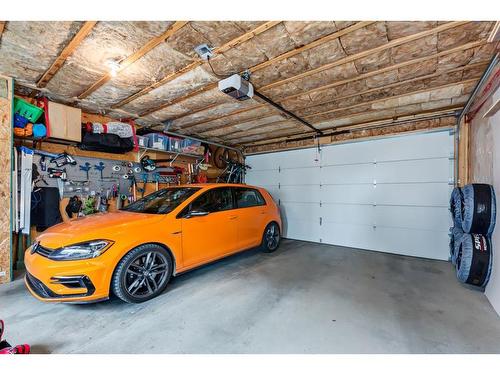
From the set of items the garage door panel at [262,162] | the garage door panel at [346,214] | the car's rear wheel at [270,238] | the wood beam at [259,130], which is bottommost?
the car's rear wheel at [270,238]

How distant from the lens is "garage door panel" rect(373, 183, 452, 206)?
3.89 m

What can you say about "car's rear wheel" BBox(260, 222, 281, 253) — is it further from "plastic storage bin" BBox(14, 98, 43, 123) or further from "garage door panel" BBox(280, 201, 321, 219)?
"plastic storage bin" BBox(14, 98, 43, 123)

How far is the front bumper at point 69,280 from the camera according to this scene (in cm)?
193

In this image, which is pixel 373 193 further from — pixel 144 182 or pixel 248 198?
pixel 144 182

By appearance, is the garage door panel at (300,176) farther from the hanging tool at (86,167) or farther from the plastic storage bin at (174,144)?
the hanging tool at (86,167)

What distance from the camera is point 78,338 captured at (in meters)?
1.73

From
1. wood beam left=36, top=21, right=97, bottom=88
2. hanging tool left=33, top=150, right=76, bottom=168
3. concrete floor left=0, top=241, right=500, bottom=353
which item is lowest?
concrete floor left=0, top=241, right=500, bottom=353

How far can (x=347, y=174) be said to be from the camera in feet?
16.1

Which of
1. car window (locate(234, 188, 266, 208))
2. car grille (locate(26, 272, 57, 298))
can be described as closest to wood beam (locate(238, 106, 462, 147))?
car window (locate(234, 188, 266, 208))

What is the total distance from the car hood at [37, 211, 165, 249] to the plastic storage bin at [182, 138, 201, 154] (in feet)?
9.86

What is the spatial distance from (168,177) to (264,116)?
2660 mm

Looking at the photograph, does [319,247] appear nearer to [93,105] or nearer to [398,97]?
[398,97]

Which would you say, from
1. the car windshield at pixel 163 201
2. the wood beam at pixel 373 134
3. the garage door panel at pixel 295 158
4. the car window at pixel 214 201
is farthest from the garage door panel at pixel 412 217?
the car windshield at pixel 163 201

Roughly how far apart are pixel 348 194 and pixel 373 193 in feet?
1.64
